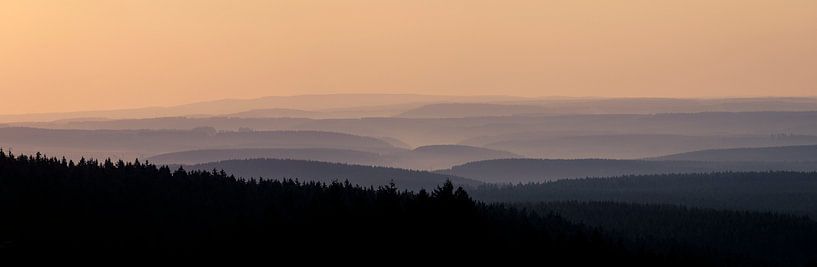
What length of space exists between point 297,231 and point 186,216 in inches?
768

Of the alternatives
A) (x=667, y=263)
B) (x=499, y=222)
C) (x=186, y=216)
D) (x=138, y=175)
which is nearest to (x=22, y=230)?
(x=186, y=216)

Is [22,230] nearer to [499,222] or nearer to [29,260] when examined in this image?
[29,260]

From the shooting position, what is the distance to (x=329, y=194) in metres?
131

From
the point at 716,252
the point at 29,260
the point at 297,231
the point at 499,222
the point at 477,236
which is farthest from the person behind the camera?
the point at 716,252

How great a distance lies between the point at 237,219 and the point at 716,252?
8910cm

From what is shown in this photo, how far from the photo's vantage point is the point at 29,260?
92.5 m

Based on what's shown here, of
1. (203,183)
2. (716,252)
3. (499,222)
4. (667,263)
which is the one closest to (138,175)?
(203,183)

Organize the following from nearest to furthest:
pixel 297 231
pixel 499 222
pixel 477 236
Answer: pixel 477 236
pixel 297 231
pixel 499 222

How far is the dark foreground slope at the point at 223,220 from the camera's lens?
101 m

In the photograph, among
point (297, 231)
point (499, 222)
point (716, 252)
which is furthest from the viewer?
point (716, 252)

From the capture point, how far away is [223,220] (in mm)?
125500

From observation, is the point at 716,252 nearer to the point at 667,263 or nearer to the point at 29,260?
the point at 667,263

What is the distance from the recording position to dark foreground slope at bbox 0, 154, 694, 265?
3969 inches

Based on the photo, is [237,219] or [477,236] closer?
[477,236]
